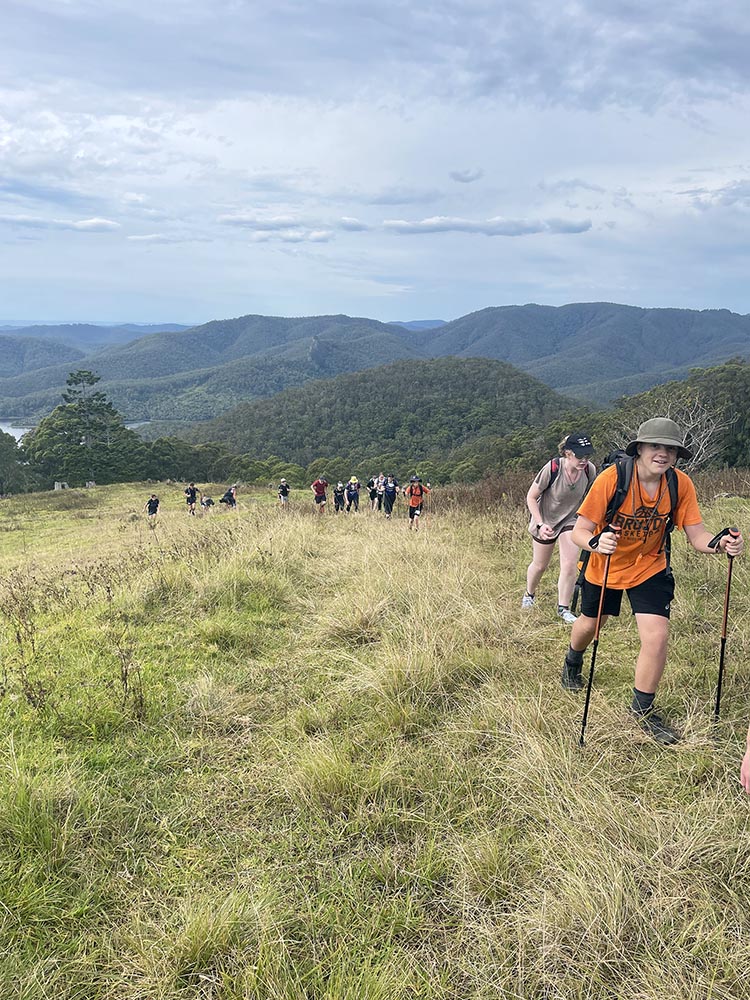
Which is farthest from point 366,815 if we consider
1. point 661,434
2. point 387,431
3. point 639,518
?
point 387,431

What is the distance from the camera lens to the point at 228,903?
2.05 m

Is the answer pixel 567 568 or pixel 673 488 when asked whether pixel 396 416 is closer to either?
pixel 567 568

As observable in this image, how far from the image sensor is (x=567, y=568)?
15.7ft

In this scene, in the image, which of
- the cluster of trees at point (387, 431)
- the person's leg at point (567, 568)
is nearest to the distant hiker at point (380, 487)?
the cluster of trees at point (387, 431)

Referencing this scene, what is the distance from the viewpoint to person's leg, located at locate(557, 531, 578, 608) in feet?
15.6

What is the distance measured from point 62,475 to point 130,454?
7.03 metres

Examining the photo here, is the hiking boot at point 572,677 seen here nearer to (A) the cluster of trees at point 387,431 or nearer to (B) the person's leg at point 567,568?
(B) the person's leg at point 567,568

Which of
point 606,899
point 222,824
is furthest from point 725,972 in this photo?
point 222,824

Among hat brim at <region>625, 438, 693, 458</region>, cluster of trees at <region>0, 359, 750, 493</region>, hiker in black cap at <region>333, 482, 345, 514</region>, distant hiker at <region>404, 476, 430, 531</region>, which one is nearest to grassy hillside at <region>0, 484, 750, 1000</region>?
hat brim at <region>625, 438, 693, 458</region>

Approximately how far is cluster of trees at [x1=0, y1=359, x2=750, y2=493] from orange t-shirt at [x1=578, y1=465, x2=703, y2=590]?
47.5ft

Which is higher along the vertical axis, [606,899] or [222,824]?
[606,899]

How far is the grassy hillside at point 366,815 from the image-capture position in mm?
1875

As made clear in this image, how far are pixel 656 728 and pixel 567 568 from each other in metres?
1.88

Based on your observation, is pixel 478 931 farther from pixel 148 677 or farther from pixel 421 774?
pixel 148 677
